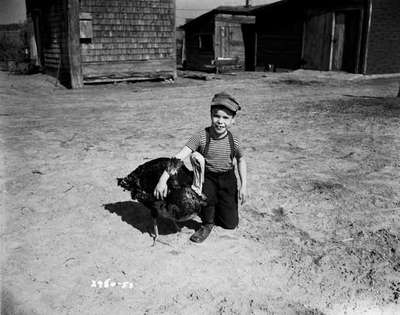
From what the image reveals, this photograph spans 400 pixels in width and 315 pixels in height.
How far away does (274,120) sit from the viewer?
9.59 metres

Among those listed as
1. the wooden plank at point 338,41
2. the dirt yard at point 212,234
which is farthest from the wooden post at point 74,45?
the wooden plank at point 338,41

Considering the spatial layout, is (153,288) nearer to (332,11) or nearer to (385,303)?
(385,303)

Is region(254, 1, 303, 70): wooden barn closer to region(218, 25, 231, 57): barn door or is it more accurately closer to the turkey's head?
region(218, 25, 231, 57): barn door

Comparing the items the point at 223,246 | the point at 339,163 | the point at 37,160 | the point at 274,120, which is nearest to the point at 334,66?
the point at 274,120

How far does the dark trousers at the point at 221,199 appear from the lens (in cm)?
396

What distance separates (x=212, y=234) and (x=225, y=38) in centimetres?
2275

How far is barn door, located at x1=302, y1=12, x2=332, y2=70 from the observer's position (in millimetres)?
20625

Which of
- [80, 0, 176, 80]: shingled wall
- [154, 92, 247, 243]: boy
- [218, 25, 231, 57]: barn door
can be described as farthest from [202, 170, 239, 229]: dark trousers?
[218, 25, 231, 57]: barn door

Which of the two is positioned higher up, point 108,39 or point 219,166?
point 108,39

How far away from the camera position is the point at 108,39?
16219 millimetres

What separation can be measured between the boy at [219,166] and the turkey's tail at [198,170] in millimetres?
97

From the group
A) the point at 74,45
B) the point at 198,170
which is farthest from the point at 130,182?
the point at 74,45

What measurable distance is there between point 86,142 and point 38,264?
4.28m

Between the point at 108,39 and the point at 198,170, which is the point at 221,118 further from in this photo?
the point at 108,39
